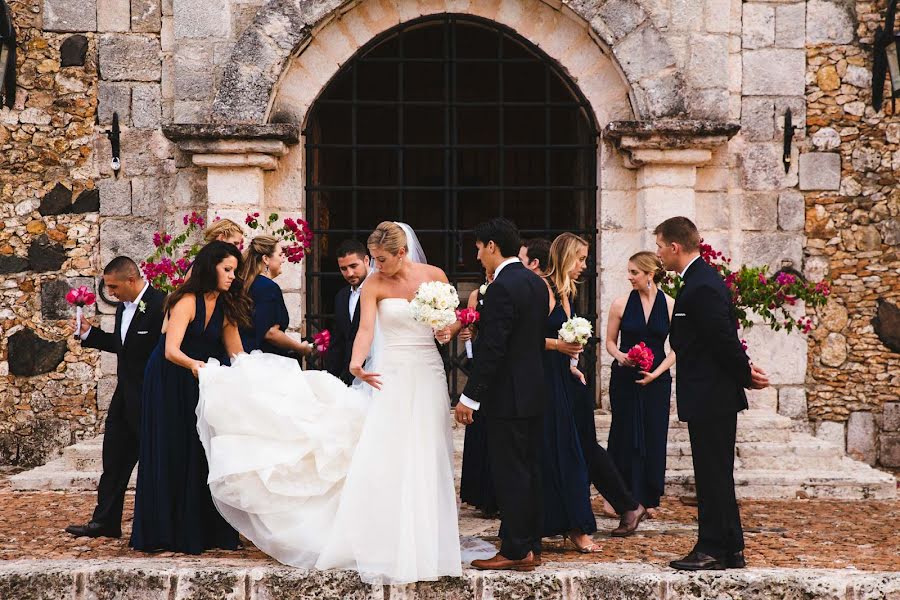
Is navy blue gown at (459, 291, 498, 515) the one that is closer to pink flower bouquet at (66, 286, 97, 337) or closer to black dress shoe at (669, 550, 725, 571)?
black dress shoe at (669, 550, 725, 571)

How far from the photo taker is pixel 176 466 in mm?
5258

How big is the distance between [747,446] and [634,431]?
1.63 meters

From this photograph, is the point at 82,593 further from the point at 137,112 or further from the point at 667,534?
the point at 137,112

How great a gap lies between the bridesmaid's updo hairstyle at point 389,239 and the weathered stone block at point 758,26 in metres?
4.20

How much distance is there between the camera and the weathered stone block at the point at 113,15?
317 inches

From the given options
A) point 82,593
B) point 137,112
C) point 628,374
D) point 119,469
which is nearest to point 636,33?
point 628,374

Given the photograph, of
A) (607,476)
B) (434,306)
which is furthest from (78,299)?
(607,476)

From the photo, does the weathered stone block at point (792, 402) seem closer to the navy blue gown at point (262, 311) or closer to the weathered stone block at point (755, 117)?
the weathered stone block at point (755, 117)

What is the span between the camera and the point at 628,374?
629 cm

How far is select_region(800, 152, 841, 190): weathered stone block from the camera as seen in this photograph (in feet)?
26.6

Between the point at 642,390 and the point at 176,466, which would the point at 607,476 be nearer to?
the point at 642,390

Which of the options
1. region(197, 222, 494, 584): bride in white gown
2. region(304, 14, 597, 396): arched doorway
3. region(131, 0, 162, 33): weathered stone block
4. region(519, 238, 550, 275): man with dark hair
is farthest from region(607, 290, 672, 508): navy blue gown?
region(304, 14, 597, 396): arched doorway

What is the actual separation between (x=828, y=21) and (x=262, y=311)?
507cm

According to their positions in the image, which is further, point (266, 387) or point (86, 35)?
point (86, 35)
